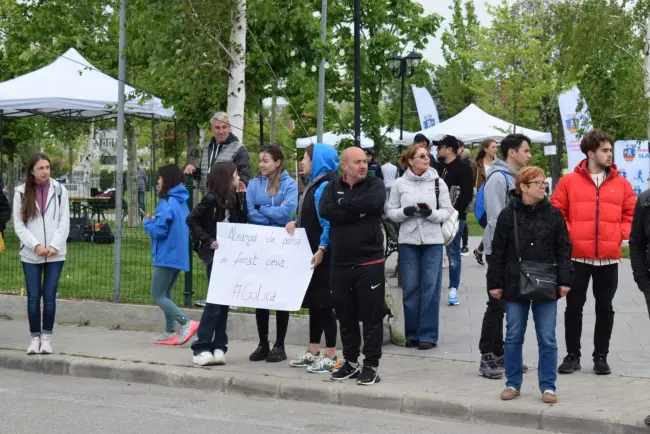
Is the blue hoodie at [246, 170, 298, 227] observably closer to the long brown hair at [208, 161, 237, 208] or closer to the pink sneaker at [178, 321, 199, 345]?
the long brown hair at [208, 161, 237, 208]

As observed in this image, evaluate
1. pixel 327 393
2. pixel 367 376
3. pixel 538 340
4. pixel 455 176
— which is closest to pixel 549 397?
pixel 538 340

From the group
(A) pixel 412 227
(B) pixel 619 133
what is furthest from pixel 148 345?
(B) pixel 619 133

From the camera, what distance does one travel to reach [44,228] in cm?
1018

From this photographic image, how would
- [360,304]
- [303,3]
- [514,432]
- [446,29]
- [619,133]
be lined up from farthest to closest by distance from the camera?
[446,29]
[619,133]
[303,3]
[360,304]
[514,432]

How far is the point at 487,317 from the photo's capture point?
362 inches

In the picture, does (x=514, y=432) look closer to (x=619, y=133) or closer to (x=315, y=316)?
(x=315, y=316)

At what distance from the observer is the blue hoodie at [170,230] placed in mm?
10336

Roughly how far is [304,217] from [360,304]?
114 cm

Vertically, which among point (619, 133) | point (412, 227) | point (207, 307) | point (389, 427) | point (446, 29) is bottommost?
point (389, 427)

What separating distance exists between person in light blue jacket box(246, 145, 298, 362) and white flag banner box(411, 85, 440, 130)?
1077 inches

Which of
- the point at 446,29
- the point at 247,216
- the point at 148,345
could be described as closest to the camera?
the point at 247,216

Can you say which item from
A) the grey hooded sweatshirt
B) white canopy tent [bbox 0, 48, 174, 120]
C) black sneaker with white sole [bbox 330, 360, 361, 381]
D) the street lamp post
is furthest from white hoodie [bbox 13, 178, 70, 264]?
the street lamp post

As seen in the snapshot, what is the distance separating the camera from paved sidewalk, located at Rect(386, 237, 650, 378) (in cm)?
975

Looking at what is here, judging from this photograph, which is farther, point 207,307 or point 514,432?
point 207,307
